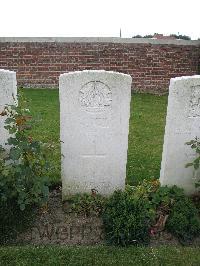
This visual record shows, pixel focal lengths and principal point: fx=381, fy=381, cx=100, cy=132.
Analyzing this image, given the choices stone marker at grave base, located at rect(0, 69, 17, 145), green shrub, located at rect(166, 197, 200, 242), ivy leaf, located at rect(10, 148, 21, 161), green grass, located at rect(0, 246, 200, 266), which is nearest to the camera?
green grass, located at rect(0, 246, 200, 266)

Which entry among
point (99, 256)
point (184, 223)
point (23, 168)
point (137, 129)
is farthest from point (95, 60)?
point (99, 256)

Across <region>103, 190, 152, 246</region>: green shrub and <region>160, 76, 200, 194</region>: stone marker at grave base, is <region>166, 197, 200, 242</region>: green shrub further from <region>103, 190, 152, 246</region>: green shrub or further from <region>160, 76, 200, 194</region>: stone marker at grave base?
<region>160, 76, 200, 194</region>: stone marker at grave base

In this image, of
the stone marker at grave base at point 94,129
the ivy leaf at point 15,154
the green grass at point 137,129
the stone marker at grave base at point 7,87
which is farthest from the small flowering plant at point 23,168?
the stone marker at grave base at point 94,129

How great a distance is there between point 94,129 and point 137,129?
3.43 metres

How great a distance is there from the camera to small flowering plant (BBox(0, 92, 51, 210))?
157 inches

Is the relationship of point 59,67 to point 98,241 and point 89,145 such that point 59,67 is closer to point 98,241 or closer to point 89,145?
point 89,145

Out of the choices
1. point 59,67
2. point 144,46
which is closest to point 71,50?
point 59,67

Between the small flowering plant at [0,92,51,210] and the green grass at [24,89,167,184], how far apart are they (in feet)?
0.61

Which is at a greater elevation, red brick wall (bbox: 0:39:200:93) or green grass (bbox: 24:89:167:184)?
red brick wall (bbox: 0:39:200:93)

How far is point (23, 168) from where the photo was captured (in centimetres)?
407

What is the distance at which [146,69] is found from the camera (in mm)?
11578

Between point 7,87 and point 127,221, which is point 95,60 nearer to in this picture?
point 7,87

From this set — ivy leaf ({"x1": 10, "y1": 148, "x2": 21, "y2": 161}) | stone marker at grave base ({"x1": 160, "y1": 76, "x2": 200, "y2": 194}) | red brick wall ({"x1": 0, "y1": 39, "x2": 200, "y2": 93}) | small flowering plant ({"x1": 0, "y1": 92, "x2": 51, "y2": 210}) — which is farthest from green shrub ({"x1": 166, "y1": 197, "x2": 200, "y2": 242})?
red brick wall ({"x1": 0, "y1": 39, "x2": 200, "y2": 93})

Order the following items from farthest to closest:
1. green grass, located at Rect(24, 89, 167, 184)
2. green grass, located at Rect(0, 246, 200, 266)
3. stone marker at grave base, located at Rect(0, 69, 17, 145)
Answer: green grass, located at Rect(24, 89, 167, 184)
stone marker at grave base, located at Rect(0, 69, 17, 145)
green grass, located at Rect(0, 246, 200, 266)
